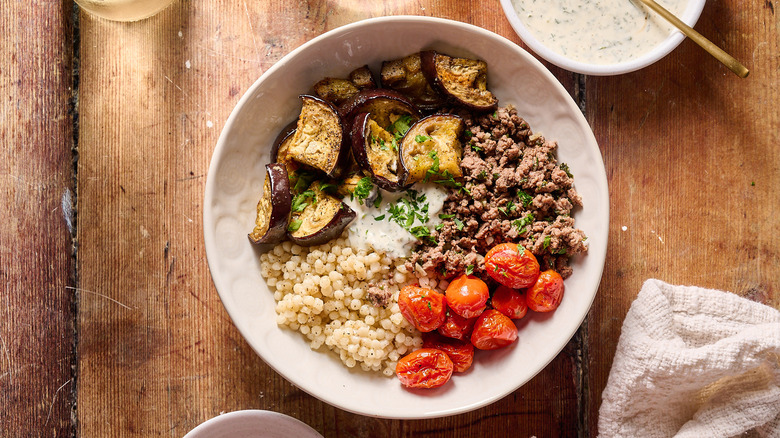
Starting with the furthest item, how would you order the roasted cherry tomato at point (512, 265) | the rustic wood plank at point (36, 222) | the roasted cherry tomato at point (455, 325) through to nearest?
1. the rustic wood plank at point (36, 222)
2. the roasted cherry tomato at point (455, 325)
3. the roasted cherry tomato at point (512, 265)

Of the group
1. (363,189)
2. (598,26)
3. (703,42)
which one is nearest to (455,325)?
(363,189)

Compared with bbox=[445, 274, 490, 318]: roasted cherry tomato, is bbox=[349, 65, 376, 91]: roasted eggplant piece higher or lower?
higher

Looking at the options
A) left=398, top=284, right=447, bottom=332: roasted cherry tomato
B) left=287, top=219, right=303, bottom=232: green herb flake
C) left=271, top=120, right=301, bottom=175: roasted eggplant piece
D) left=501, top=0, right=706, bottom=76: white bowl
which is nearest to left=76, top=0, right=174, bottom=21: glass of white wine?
left=271, top=120, right=301, bottom=175: roasted eggplant piece

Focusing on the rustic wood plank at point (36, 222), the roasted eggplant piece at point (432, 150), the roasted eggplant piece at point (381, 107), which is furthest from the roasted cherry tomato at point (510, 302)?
the rustic wood plank at point (36, 222)

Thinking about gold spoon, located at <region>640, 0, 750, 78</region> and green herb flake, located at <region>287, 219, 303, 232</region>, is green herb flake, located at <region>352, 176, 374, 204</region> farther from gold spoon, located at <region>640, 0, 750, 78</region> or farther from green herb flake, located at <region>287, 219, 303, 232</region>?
gold spoon, located at <region>640, 0, 750, 78</region>

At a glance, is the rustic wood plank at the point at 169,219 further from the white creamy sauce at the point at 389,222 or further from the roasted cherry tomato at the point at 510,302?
the white creamy sauce at the point at 389,222
